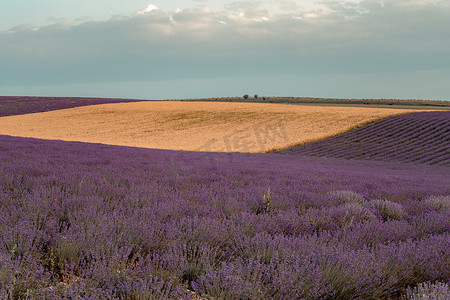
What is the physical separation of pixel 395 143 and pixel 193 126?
67.4 ft

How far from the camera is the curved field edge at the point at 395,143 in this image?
21969mm

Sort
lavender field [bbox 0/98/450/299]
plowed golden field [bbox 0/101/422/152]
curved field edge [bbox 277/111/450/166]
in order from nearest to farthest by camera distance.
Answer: lavender field [bbox 0/98/450/299]
curved field edge [bbox 277/111/450/166]
plowed golden field [bbox 0/101/422/152]

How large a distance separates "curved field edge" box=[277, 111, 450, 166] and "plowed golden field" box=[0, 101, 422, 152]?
1900 mm

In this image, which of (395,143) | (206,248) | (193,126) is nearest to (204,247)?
(206,248)

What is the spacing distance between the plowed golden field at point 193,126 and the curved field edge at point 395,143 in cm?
190

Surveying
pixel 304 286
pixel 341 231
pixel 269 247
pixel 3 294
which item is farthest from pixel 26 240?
pixel 341 231

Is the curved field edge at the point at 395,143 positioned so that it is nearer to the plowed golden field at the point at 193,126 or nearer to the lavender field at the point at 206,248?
the plowed golden field at the point at 193,126

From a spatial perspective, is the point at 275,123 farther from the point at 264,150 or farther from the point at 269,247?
the point at 269,247

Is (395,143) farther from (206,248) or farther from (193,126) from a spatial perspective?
(206,248)

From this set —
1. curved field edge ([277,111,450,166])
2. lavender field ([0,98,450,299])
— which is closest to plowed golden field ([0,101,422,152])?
curved field edge ([277,111,450,166])

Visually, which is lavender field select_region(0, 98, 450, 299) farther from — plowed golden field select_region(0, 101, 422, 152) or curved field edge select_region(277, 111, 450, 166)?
plowed golden field select_region(0, 101, 422, 152)

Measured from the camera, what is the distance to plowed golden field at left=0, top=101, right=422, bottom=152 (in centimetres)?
2859

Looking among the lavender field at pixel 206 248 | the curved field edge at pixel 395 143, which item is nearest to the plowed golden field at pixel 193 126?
the curved field edge at pixel 395 143

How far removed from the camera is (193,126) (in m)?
37.8
